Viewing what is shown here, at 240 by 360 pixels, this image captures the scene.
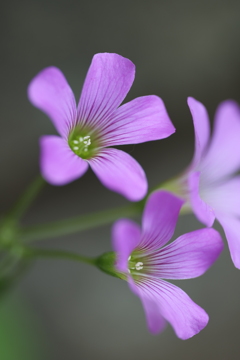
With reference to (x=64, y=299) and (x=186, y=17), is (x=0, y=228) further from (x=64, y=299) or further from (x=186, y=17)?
(x=186, y=17)

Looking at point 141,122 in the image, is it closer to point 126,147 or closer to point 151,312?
point 151,312

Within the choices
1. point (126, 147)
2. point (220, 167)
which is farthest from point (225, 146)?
point (126, 147)

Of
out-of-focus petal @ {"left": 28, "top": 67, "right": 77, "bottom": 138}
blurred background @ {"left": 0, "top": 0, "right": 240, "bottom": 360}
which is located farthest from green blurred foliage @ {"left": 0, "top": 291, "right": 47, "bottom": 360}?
out-of-focus petal @ {"left": 28, "top": 67, "right": 77, "bottom": 138}

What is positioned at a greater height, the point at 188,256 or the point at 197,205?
the point at 197,205

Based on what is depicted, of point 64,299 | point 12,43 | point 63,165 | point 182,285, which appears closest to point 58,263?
point 64,299

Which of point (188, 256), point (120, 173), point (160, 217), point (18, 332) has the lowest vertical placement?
point (18, 332)
